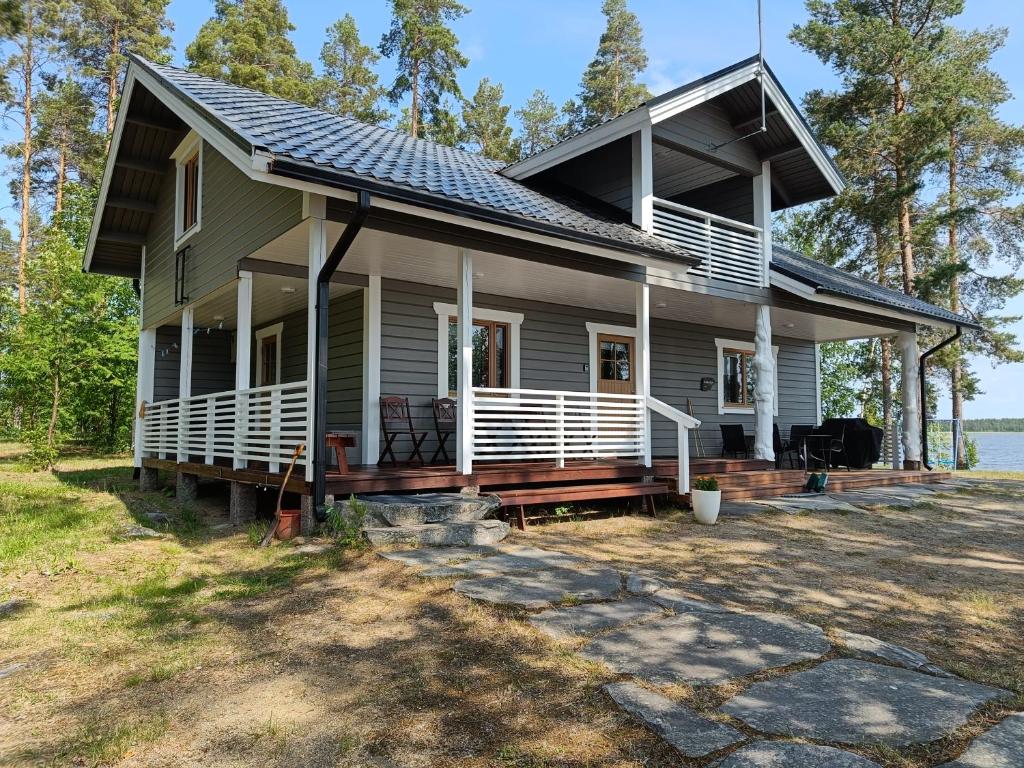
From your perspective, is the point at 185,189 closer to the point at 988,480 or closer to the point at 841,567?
the point at 841,567

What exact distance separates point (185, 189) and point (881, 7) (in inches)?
803

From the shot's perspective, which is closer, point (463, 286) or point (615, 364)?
point (463, 286)

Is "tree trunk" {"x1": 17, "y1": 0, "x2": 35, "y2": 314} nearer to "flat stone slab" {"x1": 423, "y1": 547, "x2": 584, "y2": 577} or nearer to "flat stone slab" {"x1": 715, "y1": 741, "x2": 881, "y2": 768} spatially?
"flat stone slab" {"x1": 423, "y1": 547, "x2": 584, "y2": 577}

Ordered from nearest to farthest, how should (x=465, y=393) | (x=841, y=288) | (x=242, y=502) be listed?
(x=465, y=393) < (x=242, y=502) < (x=841, y=288)

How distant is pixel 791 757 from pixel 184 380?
367 inches

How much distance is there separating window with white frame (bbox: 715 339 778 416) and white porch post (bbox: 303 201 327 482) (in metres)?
8.86

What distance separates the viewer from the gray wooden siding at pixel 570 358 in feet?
29.9

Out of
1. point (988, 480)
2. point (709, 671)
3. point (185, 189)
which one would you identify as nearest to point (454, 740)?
point (709, 671)

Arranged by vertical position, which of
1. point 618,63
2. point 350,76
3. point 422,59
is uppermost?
point 618,63

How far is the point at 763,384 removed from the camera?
34.4 feet

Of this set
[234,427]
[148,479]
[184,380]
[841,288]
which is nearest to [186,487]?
[184,380]

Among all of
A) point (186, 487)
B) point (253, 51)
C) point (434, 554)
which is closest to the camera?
point (434, 554)

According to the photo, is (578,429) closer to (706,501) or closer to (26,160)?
(706,501)

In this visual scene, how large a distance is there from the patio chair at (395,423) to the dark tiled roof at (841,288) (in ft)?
20.0
